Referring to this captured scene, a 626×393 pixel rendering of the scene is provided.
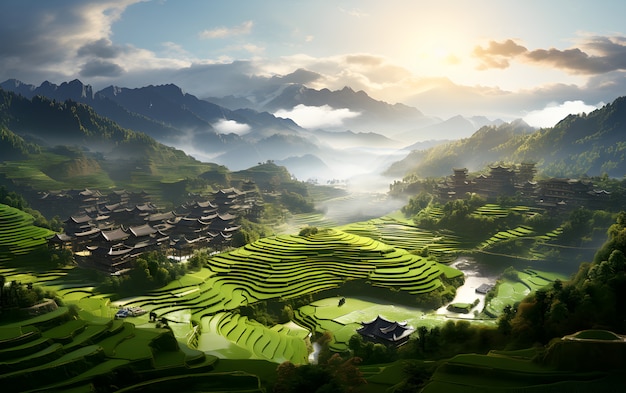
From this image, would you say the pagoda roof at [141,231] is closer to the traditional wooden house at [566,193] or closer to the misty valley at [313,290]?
the misty valley at [313,290]

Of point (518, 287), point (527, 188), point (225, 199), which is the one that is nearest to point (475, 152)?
point (527, 188)

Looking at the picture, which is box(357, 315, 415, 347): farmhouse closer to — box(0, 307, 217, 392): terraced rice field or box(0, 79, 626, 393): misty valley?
box(0, 79, 626, 393): misty valley

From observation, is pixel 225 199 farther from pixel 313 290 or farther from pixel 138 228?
pixel 313 290

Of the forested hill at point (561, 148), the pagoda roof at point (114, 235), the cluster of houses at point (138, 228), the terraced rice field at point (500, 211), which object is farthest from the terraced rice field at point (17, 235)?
the forested hill at point (561, 148)

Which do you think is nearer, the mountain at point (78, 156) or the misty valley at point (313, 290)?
the misty valley at point (313, 290)

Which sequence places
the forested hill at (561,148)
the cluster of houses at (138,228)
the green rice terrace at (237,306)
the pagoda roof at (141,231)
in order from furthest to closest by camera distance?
the forested hill at (561,148) < the pagoda roof at (141,231) < the cluster of houses at (138,228) < the green rice terrace at (237,306)

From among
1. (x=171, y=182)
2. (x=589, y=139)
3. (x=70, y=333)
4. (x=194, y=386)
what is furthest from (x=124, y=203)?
(x=589, y=139)

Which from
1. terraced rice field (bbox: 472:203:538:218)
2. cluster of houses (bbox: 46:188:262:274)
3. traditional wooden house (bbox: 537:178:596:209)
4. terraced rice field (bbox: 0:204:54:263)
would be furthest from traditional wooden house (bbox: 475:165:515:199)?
terraced rice field (bbox: 0:204:54:263)
